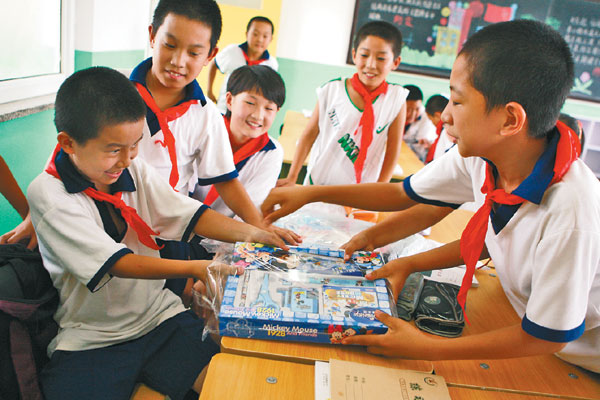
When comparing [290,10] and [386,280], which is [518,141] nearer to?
[386,280]

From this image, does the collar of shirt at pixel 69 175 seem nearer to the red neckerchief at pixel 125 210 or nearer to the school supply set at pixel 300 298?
the red neckerchief at pixel 125 210

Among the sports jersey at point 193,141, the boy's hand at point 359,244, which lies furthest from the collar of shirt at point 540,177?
the sports jersey at point 193,141

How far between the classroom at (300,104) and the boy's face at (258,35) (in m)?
0.60

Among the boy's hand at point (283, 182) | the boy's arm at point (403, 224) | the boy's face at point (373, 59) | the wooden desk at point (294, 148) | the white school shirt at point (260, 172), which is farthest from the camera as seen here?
the wooden desk at point (294, 148)

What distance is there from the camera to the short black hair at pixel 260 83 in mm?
2088

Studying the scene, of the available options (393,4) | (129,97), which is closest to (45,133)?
(129,97)

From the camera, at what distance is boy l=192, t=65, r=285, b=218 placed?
208cm

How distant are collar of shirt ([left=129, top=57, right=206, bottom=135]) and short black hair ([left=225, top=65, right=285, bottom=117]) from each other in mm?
440

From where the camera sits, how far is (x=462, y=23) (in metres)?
5.47

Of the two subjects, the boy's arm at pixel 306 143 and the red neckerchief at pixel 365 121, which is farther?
the boy's arm at pixel 306 143

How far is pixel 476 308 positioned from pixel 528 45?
76 centimetres

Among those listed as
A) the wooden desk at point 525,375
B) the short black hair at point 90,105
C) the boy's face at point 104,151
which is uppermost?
the short black hair at point 90,105

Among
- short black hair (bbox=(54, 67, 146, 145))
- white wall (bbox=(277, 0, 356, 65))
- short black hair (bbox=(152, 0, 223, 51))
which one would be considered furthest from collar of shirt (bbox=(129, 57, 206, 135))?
white wall (bbox=(277, 0, 356, 65))

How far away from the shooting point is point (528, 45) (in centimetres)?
96
